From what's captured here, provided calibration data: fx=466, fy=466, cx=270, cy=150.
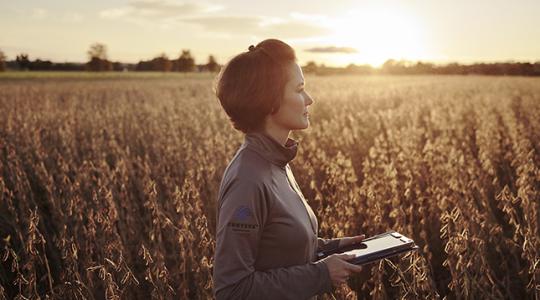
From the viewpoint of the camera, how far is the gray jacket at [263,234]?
138 centimetres

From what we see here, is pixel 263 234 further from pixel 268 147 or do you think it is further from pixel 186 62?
pixel 186 62

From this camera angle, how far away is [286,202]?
1.51 metres

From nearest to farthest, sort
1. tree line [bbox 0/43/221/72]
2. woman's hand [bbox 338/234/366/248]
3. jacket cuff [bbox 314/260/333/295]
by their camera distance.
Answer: jacket cuff [bbox 314/260/333/295] < woman's hand [bbox 338/234/366/248] < tree line [bbox 0/43/221/72]

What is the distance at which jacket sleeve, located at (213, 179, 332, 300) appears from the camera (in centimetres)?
137

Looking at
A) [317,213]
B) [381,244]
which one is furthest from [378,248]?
[317,213]

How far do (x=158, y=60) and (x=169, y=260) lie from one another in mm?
87389

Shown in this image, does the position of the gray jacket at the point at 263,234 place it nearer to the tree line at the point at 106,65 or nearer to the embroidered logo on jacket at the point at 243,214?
the embroidered logo on jacket at the point at 243,214

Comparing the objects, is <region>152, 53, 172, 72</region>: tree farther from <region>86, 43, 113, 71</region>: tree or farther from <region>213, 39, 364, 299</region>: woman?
<region>213, 39, 364, 299</region>: woman

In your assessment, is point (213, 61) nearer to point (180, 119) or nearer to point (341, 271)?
point (180, 119)

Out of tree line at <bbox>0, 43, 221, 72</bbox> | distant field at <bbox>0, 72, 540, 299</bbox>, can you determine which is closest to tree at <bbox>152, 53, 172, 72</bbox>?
tree line at <bbox>0, 43, 221, 72</bbox>

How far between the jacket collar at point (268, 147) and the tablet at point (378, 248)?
41cm

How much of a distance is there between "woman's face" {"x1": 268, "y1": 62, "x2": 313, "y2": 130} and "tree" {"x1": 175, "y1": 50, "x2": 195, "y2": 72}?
82.9 metres

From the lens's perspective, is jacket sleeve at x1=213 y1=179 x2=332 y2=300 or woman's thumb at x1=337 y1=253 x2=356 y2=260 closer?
jacket sleeve at x1=213 y1=179 x2=332 y2=300

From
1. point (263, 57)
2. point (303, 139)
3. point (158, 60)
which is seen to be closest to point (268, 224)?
point (263, 57)
